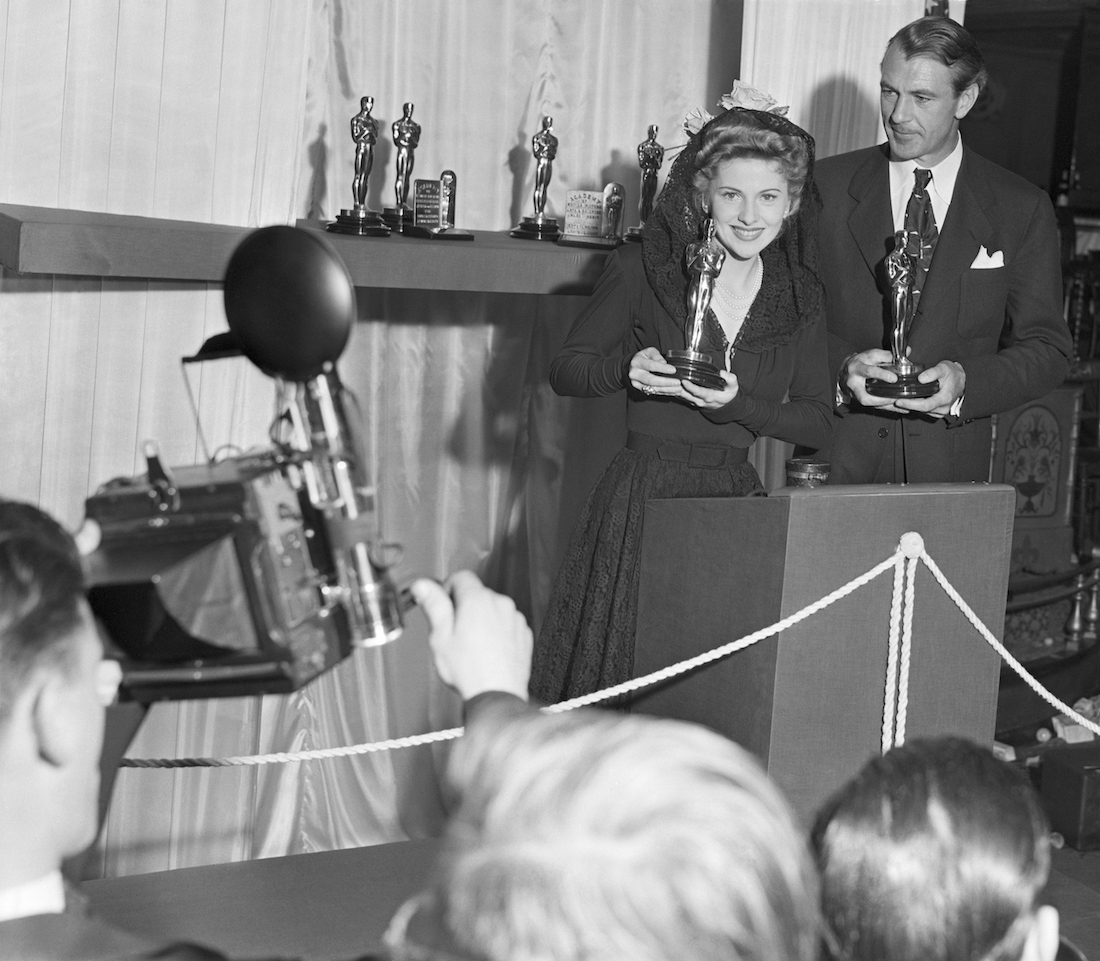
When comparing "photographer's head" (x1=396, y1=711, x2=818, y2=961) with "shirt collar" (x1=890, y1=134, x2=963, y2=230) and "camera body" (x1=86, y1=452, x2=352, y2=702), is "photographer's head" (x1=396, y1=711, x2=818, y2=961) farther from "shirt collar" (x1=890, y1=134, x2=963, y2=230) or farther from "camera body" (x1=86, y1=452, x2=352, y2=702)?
"shirt collar" (x1=890, y1=134, x2=963, y2=230)

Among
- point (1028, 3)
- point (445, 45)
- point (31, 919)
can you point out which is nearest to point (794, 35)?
point (445, 45)

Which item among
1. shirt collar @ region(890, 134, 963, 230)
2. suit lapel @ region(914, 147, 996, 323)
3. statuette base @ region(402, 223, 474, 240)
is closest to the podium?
suit lapel @ region(914, 147, 996, 323)

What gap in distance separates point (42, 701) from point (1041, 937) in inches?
32.6

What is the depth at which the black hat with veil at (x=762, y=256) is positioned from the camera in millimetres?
2852

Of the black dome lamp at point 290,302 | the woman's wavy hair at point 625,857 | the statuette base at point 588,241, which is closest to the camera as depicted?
the woman's wavy hair at point 625,857

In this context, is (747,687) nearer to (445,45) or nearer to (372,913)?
(372,913)

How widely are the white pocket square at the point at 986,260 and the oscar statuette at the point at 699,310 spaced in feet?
2.46

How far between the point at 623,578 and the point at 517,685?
4.94 feet

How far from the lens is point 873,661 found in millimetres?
2477

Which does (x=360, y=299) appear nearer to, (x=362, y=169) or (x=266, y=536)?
(x=362, y=169)

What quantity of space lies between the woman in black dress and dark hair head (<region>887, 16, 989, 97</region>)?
45cm

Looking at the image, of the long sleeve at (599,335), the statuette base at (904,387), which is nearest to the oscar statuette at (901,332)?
the statuette base at (904,387)

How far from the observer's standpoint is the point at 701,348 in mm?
2777

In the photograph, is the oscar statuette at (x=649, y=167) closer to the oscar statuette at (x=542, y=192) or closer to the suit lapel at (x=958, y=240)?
the oscar statuette at (x=542, y=192)
